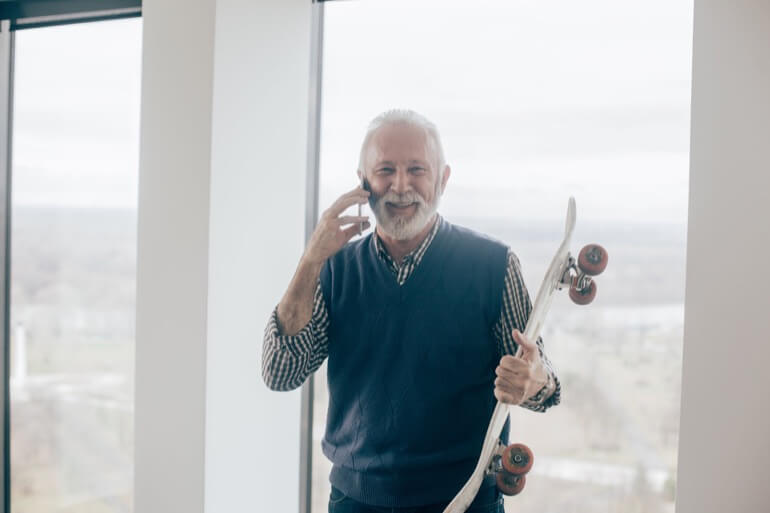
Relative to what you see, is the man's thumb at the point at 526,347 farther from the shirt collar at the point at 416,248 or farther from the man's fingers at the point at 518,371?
the shirt collar at the point at 416,248

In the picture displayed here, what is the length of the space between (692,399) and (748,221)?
431 millimetres

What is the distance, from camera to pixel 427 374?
63.1 inches

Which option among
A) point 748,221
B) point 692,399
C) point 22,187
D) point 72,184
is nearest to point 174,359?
point 72,184

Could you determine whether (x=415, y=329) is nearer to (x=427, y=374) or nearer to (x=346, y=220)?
(x=427, y=374)

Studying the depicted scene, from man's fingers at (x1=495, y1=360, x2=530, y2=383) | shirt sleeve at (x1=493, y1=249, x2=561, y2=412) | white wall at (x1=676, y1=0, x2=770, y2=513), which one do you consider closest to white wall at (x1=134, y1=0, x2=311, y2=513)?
shirt sleeve at (x1=493, y1=249, x2=561, y2=412)

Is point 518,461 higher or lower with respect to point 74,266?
lower

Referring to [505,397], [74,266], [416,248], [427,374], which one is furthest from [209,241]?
[505,397]

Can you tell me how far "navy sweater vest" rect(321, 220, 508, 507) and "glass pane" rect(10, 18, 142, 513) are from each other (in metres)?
1.41

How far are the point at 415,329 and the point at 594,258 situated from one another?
1.46 ft

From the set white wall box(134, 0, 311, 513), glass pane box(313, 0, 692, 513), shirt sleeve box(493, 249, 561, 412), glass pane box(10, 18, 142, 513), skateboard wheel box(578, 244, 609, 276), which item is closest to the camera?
skateboard wheel box(578, 244, 609, 276)

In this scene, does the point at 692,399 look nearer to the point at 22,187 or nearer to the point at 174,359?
the point at 174,359

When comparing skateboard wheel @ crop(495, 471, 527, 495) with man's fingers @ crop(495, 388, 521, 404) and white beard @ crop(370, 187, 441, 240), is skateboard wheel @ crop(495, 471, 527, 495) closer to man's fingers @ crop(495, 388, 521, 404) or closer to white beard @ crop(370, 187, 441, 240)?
man's fingers @ crop(495, 388, 521, 404)

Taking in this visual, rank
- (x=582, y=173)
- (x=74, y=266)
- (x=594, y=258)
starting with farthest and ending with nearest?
(x=74, y=266) < (x=582, y=173) < (x=594, y=258)

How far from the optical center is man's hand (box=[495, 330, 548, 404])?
1.41 meters
